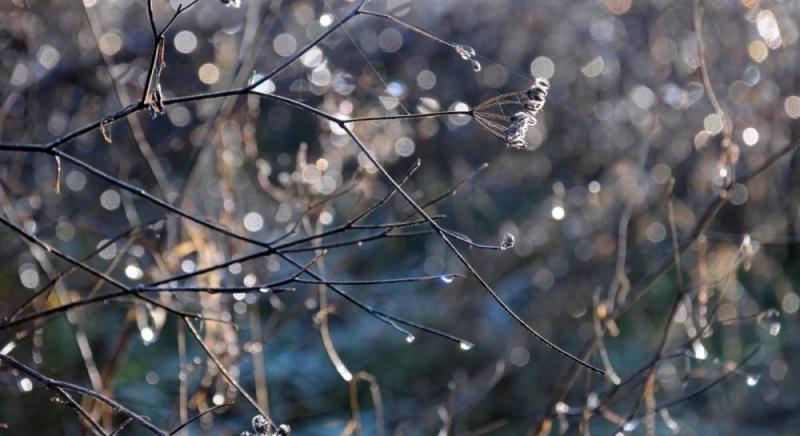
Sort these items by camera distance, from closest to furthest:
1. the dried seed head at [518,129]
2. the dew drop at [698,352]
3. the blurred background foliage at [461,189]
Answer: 1. the dried seed head at [518,129]
2. the dew drop at [698,352]
3. the blurred background foliage at [461,189]

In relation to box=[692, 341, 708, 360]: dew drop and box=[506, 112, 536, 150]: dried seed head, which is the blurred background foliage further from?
box=[506, 112, 536, 150]: dried seed head

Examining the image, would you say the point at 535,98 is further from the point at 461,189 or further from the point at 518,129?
the point at 461,189

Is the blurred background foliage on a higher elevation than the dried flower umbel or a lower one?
lower

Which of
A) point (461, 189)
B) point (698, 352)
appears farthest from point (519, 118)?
point (461, 189)

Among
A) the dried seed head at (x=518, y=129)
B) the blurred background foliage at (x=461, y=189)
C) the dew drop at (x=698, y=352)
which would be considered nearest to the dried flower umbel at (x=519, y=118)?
the dried seed head at (x=518, y=129)

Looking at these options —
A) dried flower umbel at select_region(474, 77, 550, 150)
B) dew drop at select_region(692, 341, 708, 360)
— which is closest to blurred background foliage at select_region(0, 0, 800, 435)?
dew drop at select_region(692, 341, 708, 360)

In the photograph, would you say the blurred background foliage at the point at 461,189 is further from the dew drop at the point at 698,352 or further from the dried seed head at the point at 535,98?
the dried seed head at the point at 535,98

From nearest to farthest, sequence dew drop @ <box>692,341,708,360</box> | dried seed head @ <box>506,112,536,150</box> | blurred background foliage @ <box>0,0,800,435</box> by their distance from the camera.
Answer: dried seed head @ <box>506,112,536,150</box> → dew drop @ <box>692,341,708,360</box> → blurred background foliage @ <box>0,0,800,435</box>

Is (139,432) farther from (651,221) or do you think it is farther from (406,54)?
(651,221)
